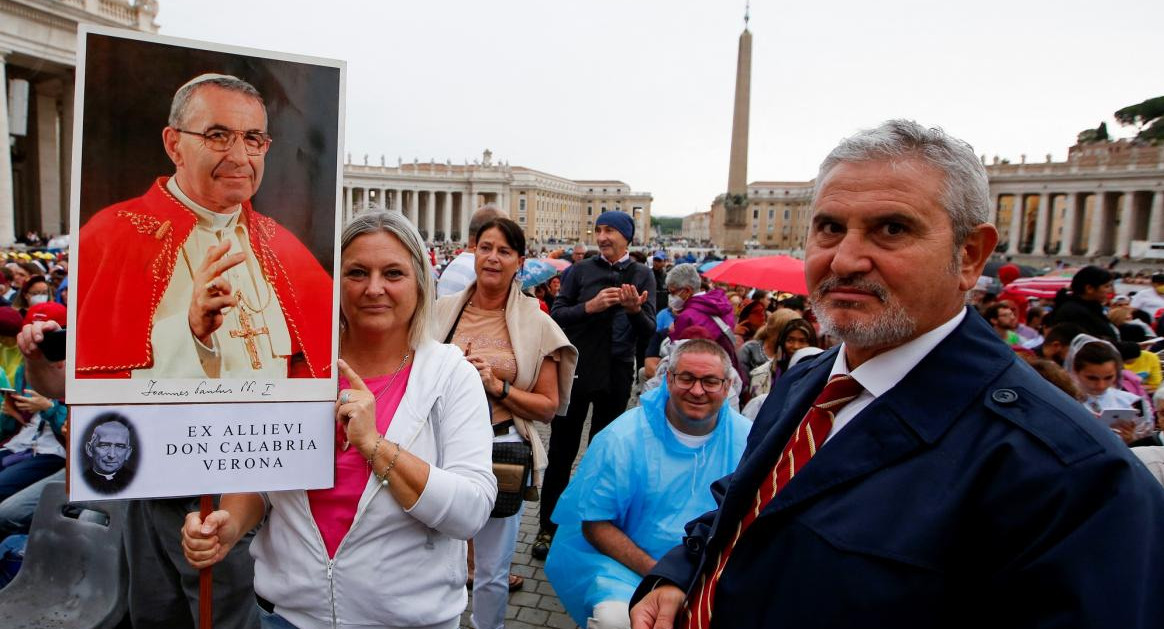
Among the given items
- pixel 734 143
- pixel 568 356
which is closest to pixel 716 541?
pixel 568 356

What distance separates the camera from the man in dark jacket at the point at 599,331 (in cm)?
455

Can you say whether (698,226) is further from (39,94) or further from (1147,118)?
(39,94)

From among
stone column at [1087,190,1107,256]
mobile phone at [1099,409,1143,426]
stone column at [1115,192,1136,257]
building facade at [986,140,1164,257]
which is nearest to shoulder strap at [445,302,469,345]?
mobile phone at [1099,409,1143,426]

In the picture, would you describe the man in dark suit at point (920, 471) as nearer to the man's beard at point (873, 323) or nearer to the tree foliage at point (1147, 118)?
the man's beard at point (873, 323)

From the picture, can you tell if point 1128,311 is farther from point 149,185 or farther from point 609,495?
point 149,185

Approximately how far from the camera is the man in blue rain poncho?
111 inches

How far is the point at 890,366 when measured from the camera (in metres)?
1.27

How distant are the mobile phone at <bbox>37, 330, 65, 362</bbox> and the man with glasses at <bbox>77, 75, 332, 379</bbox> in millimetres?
1646

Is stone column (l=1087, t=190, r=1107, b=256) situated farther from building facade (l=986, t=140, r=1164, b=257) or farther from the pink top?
the pink top

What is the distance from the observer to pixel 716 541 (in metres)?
1.46

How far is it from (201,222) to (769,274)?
22.3ft

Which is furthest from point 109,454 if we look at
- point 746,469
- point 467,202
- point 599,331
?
point 467,202

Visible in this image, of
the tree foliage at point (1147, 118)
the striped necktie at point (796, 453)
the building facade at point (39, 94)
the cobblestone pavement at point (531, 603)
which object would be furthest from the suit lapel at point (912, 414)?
the tree foliage at point (1147, 118)

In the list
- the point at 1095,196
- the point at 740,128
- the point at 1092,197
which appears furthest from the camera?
the point at 1092,197
